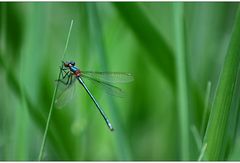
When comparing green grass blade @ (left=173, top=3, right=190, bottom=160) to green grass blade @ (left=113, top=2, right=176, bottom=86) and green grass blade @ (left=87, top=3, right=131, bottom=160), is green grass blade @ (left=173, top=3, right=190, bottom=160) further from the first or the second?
green grass blade @ (left=87, top=3, right=131, bottom=160)

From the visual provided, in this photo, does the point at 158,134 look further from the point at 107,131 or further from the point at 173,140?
the point at 107,131

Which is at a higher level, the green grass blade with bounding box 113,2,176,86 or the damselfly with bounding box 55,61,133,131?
the green grass blade with bounding box 113,2,176,86

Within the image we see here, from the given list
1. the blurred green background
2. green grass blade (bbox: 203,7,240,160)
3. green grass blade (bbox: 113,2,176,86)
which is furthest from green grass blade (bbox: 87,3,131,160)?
green grass blade (bbox: 203,7,240,160)

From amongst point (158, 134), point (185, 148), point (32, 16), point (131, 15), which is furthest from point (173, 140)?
point (32, 16)

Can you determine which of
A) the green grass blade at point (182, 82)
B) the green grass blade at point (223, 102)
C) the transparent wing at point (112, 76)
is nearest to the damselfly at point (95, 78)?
the transparent wing at point (112, 76)

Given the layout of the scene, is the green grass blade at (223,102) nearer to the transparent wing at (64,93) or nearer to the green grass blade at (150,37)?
the green grass blade at (150,37)

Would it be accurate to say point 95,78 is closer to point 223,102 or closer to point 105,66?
point 105,66

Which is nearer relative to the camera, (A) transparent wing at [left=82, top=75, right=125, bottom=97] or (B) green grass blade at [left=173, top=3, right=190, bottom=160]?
(B) green grass blade at [left=173, top=3, right=190, bottom=160]
